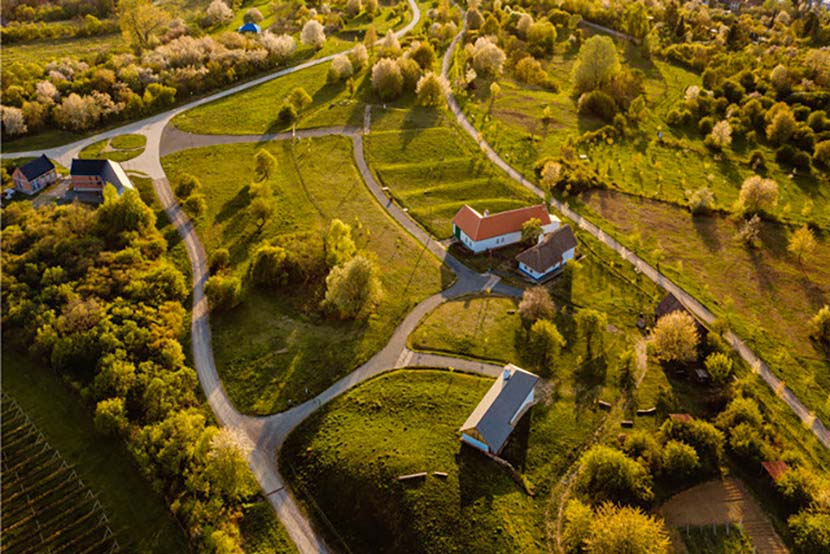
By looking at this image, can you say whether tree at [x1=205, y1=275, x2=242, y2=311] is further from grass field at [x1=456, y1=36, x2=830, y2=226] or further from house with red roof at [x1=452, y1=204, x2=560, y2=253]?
grass field at [x1=456, y1=36, x2=830, y2=226]

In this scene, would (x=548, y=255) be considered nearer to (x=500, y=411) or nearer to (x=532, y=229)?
(x=532, y=229)

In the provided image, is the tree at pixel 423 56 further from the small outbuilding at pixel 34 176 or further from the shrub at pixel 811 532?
the shrub at pixel 811 532

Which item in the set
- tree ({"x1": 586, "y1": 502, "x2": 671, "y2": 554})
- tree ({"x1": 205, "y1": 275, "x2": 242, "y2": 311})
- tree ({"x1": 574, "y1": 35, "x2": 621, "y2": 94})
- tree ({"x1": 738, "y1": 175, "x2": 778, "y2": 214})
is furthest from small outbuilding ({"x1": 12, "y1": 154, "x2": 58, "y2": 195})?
tree ({"x1": 738, "y1": 175, "x2": 778, "y2": 214})

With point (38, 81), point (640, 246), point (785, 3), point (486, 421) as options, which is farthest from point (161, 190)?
point (785, 3)

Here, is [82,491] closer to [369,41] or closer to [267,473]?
[267,473]

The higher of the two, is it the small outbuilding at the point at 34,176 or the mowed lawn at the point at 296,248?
the small outbuilding at the point at 34,176

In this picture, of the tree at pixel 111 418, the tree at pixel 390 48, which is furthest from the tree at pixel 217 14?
the tree at pixel 111 418
